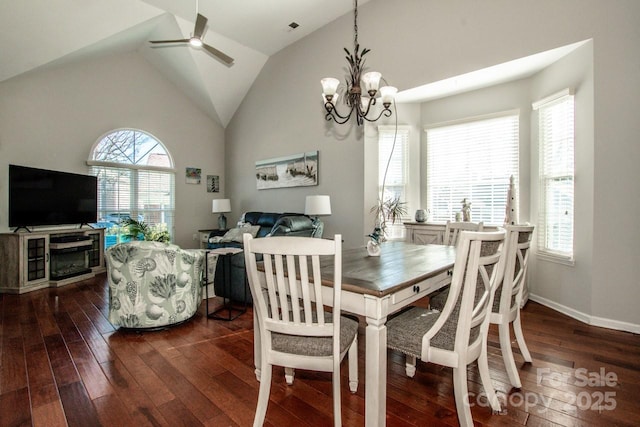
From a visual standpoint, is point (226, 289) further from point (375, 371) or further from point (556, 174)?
point (556, 174)

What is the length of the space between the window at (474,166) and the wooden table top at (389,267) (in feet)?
7.05

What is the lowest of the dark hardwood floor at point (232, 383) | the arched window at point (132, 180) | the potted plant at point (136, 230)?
the dark hardwood floor at point (232, 383)

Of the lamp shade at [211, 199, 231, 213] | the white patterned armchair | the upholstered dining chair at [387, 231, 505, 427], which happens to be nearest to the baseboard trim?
the upholstered dining chair at [387, 231, 505, 427]

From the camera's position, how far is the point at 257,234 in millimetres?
5137

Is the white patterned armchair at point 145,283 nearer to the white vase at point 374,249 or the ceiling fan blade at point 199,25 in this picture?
the white vase at point 374,249

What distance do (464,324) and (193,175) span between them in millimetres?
6552

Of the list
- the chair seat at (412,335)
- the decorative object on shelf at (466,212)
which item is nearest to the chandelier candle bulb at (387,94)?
the chair seat at (412,335)

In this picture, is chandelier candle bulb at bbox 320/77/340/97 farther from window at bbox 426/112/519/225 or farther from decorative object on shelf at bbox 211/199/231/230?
decorative object on shelf at bbox 211/199/231/230

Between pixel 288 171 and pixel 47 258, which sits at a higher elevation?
pixel 288 171

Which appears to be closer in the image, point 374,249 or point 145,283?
point 374,249

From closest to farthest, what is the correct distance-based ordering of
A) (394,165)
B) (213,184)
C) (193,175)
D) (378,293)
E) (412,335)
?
(378,293), (412,335), (394,165), (193,175), (213,184)

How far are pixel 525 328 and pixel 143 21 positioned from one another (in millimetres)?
6376

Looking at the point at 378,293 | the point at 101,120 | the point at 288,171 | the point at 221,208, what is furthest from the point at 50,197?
the point at 378,293

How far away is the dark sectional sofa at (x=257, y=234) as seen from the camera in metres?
3.51
